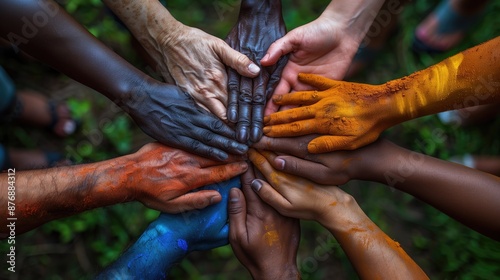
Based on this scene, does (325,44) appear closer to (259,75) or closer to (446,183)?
(259,75)

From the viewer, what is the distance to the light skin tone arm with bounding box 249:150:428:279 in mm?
1612

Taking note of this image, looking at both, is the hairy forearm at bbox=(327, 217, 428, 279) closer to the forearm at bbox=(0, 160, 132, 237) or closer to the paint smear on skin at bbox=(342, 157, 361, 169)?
the paint smear on skin at bbox=(342, 157, 361, 169)

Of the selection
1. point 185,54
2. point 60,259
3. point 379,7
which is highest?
point 379,7

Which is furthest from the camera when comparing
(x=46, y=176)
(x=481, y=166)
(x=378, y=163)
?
(x=481, y=166)

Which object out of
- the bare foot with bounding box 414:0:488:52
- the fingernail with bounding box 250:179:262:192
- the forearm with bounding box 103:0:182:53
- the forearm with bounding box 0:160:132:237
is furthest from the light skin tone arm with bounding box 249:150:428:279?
the bare foot with bounding box 414:0:488:52

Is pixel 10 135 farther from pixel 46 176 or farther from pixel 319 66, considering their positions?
pixel 319 66

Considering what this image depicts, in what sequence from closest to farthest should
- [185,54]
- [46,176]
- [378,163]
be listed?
[46,176], [378,163], [185,54]

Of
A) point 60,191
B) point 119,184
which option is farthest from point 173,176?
point 60,191

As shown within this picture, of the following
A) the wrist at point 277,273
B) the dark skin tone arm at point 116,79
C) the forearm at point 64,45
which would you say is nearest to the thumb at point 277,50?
the dark skin tone arm at point 116,79

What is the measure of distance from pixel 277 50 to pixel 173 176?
0.67m

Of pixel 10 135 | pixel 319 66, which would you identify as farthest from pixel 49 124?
pixel 319 66

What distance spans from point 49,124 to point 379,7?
5.82 ft

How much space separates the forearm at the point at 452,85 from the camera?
1.50m

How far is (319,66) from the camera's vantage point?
193cm
